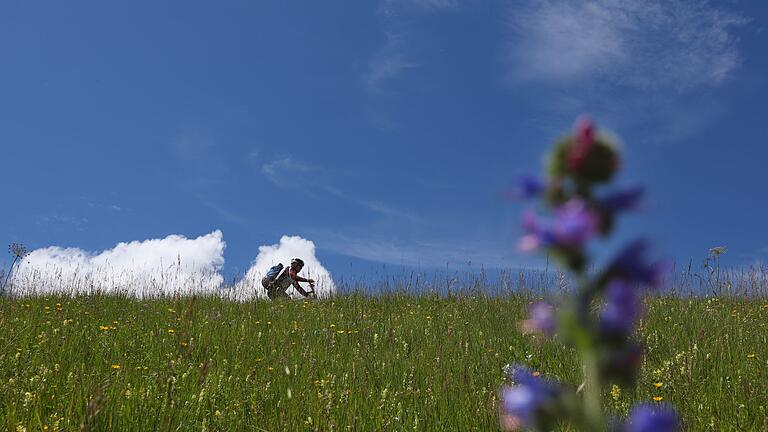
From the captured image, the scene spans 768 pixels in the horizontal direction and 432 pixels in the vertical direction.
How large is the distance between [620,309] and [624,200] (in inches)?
5.9

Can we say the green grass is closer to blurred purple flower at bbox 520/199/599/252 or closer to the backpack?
blurred purple flower at bbox 520/199/599/252

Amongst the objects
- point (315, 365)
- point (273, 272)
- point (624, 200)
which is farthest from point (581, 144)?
point (273, 272)

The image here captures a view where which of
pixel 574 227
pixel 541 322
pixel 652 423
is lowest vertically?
pixel 652 423

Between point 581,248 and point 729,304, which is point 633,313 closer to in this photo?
point 581,248

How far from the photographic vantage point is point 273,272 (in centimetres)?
1412

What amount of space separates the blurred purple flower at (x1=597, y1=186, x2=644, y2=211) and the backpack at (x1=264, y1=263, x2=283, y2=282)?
44.5 ft

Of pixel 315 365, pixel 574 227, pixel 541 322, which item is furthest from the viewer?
pixel 315 365

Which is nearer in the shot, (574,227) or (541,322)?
(574,227)

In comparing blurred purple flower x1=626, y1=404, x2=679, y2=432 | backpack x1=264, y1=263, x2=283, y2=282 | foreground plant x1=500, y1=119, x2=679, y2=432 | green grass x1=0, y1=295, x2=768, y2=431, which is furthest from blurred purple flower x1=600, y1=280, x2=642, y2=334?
backpack x1=264, y1=263, x2=283, y2=282

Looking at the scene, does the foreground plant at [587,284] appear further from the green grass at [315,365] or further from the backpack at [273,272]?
the backpack at [273,272]

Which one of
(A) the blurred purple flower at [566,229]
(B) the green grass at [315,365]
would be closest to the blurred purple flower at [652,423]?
(A) the blurred purple flower at [566,229]

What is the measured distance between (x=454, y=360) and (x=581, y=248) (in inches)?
222

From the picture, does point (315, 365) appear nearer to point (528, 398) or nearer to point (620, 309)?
point (528, 398)

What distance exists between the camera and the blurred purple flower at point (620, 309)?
0.75 metres
